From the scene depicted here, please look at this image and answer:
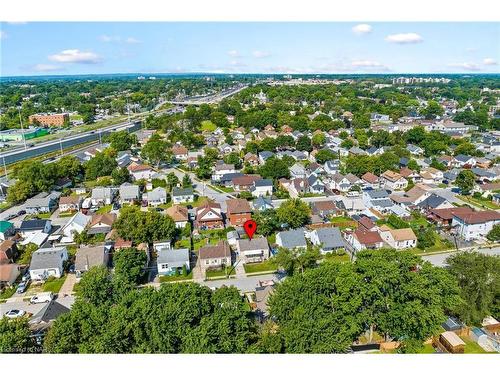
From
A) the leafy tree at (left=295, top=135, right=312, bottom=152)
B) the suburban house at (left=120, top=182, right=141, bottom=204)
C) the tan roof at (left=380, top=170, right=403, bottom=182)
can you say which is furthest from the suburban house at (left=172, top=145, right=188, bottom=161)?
the tan roof at (left=380, top=170, right=403, bottom=182)

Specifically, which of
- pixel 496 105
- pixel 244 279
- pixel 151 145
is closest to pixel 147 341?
pixel 244 279

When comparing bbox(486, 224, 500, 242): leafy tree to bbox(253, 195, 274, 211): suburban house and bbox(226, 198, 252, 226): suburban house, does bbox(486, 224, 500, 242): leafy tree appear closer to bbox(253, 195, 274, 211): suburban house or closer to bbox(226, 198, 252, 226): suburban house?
bbox(253, 195, 274, 211): suburban house

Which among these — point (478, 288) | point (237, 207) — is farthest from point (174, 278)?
point (478, 288)

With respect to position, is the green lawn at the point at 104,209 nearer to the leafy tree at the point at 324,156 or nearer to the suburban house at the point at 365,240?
the suburban house at the point at 365,240

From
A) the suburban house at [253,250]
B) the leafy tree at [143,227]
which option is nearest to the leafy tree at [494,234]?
the suburban house at [253,250]

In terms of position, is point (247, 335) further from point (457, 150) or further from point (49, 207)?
point (457, 150)

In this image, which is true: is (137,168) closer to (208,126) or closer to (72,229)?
(72,229)
